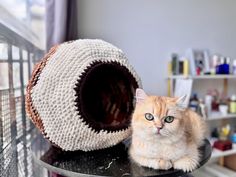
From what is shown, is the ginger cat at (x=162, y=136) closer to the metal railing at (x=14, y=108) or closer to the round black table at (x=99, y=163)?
the round black table at (x=99, y=163)

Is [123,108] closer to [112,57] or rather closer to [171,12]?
[112,57]

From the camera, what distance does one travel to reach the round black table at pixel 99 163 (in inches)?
24.6

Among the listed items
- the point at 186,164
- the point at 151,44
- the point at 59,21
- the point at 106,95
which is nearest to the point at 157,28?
the point at 151,44

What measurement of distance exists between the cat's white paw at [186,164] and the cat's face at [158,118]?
8 centimetres

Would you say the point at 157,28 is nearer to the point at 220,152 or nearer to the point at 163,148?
the point at 220,152

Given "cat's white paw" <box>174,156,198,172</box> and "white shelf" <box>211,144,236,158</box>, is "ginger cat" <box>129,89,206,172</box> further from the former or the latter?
"white shelf" <box>211,144,236,158</box>

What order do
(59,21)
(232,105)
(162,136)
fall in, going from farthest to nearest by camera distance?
(232,105) < (59,21) < (162,136)

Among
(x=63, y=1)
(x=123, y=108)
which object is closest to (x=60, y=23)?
(x=63, y=1)

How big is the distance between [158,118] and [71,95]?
242 mm

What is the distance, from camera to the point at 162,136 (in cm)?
62

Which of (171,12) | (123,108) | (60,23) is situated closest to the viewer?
(123,108)

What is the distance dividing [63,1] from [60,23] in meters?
0.12

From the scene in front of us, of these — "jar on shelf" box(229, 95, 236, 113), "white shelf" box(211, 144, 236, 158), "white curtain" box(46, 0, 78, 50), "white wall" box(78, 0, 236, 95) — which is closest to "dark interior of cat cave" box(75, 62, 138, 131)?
"white curtain" box(46, 0, 78, 50)

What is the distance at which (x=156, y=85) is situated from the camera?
1.79 meters
